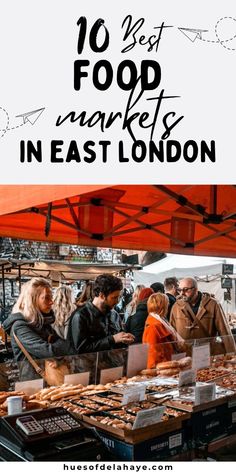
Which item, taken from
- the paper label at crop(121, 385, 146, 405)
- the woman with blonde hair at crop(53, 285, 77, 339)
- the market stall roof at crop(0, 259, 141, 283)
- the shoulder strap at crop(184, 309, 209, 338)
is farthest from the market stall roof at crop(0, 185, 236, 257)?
the market stall roof at crop(0, 259, 141, 283)

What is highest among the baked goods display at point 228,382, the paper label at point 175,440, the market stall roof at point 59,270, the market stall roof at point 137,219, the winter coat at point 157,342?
the market stall roof at point 137,219

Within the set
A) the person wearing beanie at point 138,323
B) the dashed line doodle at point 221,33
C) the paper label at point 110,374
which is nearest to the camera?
the dashed line doodle at point 221,33

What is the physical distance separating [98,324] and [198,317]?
1.40 meters

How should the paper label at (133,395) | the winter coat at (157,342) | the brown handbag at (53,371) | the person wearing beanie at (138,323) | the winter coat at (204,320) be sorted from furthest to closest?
1. the winter coat at (204,320)
2. the person wearing beanie at (138,323)
3. the winter coat at (157,342)
4. the brown handbag at (53,371)
5. the paper label at (133,395)

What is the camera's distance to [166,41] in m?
1.13

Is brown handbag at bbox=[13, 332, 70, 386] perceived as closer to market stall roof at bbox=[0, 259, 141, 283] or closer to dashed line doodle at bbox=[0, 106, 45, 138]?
dashed line doodle at bbox=[0, 106, 45, 138]

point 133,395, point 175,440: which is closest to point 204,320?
point 133,395

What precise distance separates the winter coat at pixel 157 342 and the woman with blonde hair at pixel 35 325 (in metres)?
0.52

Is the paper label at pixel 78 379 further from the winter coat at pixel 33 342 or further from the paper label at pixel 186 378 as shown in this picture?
the paper label at pixel 186 378

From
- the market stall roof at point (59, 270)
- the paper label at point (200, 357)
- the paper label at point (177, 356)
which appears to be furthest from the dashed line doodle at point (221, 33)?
the market stall roof at point (59, 270)

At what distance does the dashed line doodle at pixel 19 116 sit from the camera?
1.21 metres

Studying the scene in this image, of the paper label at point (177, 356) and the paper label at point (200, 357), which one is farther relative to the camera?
the paper label at point (177, 356)
